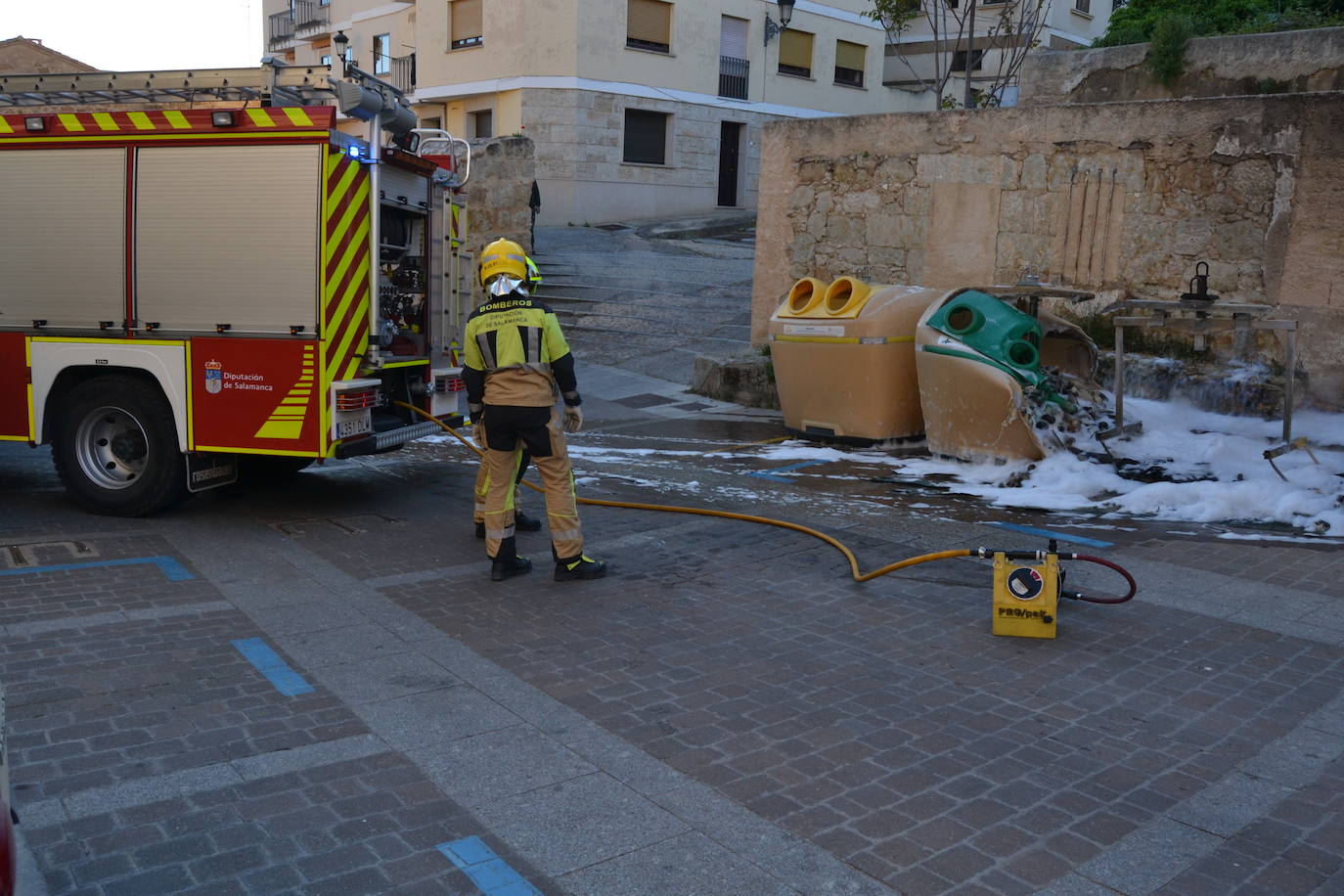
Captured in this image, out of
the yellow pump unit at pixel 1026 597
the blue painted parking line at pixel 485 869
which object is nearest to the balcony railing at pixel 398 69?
the yellow pump unit at pixel 1026 597

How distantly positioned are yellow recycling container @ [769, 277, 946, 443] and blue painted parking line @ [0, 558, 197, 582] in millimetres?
5555

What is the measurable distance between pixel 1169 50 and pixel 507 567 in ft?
32.6

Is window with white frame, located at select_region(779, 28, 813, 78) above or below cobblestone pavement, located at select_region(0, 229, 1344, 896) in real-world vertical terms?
above

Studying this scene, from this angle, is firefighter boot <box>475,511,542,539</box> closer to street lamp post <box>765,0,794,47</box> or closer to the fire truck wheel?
the fire truck wheel

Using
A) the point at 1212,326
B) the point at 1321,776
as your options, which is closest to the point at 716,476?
the point at 1212,326

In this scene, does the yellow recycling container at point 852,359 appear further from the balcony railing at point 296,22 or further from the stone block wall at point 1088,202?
the balcony railing at point 296,22

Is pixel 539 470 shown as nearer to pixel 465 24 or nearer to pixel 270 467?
pixel 270 467

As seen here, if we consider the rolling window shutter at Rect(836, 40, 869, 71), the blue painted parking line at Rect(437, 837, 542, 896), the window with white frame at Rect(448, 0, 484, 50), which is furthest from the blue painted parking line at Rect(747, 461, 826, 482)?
the rolling window shutter at Rect(836, 40, 869, 71)

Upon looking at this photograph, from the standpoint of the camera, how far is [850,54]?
3488 centimetres

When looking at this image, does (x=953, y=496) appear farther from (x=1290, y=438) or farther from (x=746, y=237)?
(x=746, y=237)

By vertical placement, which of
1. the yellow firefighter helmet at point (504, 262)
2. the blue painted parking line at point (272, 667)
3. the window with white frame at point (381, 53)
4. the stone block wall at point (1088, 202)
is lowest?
the blue painted parking line at point (272, 667)

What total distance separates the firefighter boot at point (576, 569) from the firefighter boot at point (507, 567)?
224 mm

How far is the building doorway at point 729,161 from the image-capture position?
106ft

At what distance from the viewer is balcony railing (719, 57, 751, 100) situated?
3164cm
